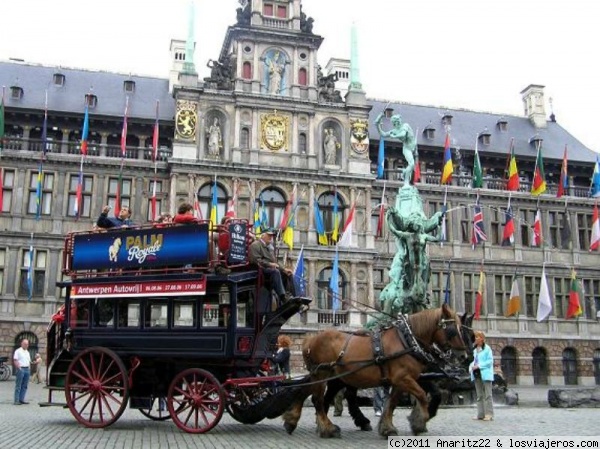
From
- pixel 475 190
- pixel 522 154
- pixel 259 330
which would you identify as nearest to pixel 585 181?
pixel 522 154

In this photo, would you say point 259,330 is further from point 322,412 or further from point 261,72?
point 261,72

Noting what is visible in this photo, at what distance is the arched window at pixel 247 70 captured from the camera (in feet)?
120

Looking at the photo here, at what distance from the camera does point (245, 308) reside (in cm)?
1163

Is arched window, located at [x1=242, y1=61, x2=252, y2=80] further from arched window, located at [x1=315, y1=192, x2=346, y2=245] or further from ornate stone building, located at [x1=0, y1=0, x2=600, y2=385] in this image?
arched window, located at [x1=315, y1=192, x2=346, y2=245]

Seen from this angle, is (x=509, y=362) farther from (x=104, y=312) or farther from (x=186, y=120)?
(x=104, y=312)

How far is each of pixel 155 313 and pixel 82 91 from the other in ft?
97.0

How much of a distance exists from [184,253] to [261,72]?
87.6 ft

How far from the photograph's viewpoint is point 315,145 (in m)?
36.8

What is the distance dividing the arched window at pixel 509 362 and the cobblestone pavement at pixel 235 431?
23468mm

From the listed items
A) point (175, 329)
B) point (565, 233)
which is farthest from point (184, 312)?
point (565, 233)

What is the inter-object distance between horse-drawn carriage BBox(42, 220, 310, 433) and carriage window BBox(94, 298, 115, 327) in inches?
0.7

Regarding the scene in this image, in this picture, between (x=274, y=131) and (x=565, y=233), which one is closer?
(x=274, y=131)

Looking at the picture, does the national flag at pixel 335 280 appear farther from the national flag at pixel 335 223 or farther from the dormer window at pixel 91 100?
the dormer window at pixel 91 100

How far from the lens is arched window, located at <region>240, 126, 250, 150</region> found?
35.9 meters
